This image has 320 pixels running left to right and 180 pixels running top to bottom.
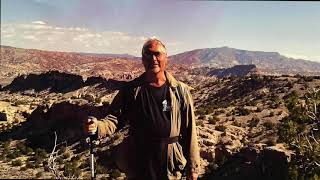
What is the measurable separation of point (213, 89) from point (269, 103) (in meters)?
13.3

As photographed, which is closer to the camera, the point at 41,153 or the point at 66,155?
the point at 66,155

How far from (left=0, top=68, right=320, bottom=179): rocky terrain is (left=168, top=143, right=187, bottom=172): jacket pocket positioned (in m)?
0.71

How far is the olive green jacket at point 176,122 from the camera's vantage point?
3947 millimetres

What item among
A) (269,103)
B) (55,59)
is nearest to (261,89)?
(269,103)

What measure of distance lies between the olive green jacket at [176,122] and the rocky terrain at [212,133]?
175 mm

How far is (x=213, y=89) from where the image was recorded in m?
41.5

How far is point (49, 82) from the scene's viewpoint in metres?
67.2

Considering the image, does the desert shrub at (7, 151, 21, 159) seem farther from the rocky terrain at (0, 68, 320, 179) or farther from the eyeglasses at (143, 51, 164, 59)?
the eyeglasses at (143, 51, 164, 59)

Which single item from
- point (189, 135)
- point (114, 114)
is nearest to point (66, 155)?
point (114, 114)

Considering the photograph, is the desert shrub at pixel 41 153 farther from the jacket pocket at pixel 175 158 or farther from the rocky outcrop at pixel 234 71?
the rocky outcrop at pixel 234 71

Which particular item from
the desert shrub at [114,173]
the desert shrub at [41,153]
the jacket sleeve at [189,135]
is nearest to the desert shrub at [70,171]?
the jacket sleeve at [189,135]

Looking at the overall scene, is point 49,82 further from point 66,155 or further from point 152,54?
point 152,54

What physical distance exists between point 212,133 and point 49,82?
51.0 meters

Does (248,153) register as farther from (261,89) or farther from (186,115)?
(261,89)
